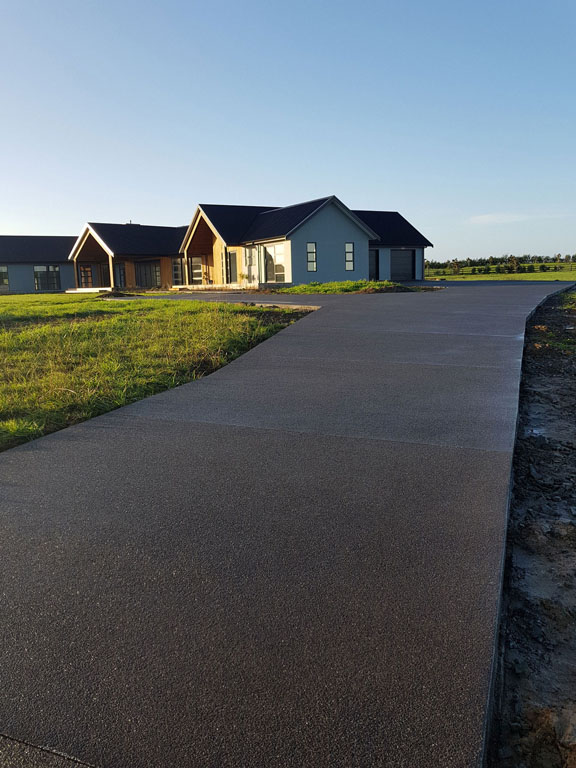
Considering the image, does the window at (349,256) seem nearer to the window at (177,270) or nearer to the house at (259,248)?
the house at (259,248)

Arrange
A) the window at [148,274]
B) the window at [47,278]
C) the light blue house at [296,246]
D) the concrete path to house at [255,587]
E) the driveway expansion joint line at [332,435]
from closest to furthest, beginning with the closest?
the concrete path to house at [255,587] < the driveway expansion joint line at [332,435] < the light blue house at [296,246] < the window at [148,274] < the window at [47,278]

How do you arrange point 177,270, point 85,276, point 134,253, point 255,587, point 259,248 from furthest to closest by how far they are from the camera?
1. point 85,276
2. point 177,270
3. point 134,253
4. point 259,248
5. point 255,587

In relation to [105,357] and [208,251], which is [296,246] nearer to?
[208,251]

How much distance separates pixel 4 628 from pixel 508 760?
7.22ft

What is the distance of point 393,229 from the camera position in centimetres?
4234

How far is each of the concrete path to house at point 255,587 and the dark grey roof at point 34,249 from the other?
1890 inches

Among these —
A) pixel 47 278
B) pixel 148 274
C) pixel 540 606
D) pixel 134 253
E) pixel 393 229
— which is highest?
pixel 393 229

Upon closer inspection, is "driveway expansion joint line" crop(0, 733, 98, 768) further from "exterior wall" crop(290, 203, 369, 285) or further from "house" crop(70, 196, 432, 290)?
"exterior wall" crop(290, 203, 369, 285)

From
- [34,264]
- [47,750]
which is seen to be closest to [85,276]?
[34,264]

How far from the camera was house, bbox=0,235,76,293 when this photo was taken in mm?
49438

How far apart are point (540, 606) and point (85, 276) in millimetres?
50920

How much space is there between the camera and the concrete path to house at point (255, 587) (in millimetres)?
2283

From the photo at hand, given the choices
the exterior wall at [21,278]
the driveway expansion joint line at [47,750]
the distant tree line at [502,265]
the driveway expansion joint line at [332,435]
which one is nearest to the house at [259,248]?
the exterior wall at [21,278]

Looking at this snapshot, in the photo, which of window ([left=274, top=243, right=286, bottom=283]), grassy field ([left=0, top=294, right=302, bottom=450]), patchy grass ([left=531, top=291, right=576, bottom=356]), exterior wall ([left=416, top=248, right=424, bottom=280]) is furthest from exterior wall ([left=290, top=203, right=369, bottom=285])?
patchy grass ([left=531, top=291, right=576, bottom=356])
